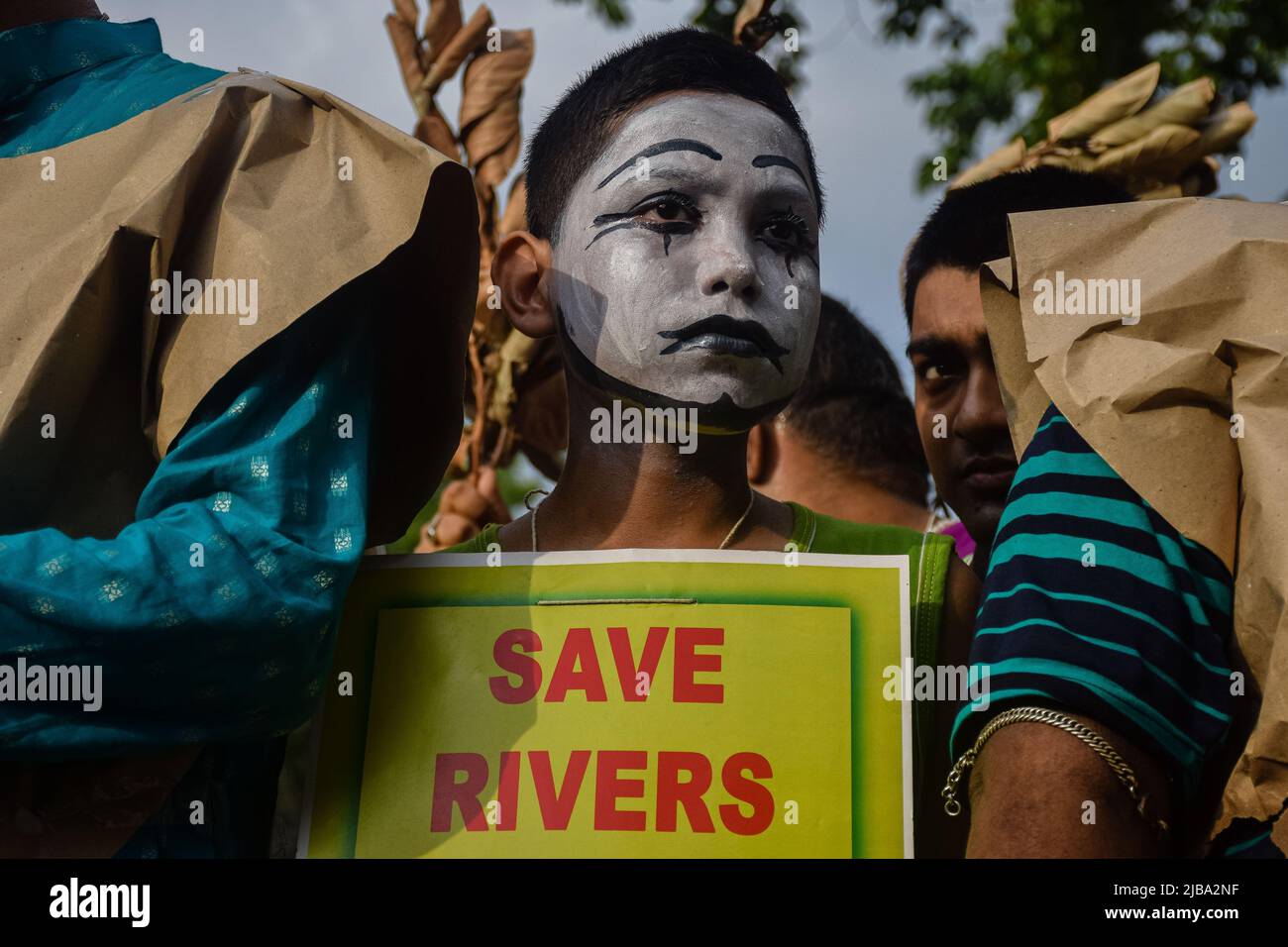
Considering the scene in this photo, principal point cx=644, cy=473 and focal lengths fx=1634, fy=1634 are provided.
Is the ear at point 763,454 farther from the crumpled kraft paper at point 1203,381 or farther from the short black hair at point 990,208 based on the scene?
the crumpled kraft paper at point 1203,381

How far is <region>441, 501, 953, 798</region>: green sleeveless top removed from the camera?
7.82 feet

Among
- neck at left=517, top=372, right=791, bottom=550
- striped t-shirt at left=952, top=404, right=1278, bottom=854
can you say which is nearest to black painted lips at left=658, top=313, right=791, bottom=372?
neck at left=517, top=372, right=791, bottom=550

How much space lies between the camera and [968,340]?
3066 mm

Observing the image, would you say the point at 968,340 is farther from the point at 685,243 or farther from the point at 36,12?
the point at 36,12

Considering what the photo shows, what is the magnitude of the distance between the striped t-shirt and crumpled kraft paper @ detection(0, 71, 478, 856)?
1.00 meters

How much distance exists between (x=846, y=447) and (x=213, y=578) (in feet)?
8.53

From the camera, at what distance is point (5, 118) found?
2.50 m

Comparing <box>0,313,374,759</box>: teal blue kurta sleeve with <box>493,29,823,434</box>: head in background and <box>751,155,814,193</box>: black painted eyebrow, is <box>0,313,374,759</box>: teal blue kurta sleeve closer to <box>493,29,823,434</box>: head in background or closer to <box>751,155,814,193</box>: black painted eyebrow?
<box>493,29,823,434</box>: head in background

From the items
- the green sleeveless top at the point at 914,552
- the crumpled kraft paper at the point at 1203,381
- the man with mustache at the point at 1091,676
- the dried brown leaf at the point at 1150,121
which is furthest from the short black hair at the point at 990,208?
the man with mustache at the point at 1091,676

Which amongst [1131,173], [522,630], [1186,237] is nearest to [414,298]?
[522,630]

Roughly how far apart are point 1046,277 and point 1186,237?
0.19 meters

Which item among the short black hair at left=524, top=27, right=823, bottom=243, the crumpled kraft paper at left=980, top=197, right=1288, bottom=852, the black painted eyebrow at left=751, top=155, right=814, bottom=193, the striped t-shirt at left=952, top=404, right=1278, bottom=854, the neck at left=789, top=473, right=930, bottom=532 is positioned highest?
the short black hair at left=524, top=27, right=823, bottom=243

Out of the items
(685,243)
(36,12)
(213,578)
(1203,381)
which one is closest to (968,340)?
(685,243)
